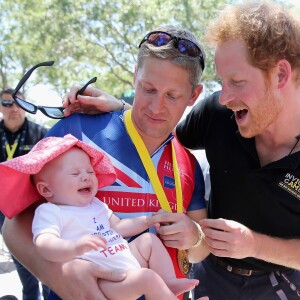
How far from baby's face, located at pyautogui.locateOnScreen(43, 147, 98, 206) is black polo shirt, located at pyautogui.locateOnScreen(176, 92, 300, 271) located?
3.33 feet

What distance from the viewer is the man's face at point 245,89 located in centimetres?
246

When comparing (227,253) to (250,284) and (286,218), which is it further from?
(250,284)

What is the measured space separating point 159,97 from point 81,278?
1.04m

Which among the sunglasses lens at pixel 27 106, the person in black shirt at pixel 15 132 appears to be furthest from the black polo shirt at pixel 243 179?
the person in black shirt at pixel 15 132

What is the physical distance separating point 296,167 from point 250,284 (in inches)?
36.3

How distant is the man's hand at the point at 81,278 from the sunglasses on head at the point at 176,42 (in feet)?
4.02

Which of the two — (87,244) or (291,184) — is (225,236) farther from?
(87,244)

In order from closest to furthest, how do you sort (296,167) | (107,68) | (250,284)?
(296,167), (250,284), (107,68)

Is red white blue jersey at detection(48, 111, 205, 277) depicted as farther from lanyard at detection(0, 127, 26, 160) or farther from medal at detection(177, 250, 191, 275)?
lanyard at detection(0, 127, 26, 160)

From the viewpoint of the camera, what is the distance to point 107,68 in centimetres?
1933

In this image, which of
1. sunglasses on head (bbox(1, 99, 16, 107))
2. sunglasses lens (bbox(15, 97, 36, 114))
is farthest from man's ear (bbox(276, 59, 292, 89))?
sunglasses on head (bbox(1, 99, 16, 107))

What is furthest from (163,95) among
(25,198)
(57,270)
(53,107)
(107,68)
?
(107,68)

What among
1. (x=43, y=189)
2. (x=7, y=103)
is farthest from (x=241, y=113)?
(x=7, y=103)

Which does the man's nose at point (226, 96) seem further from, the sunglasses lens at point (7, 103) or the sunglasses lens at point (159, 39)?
the sunglasses lens at point (7, 103)
